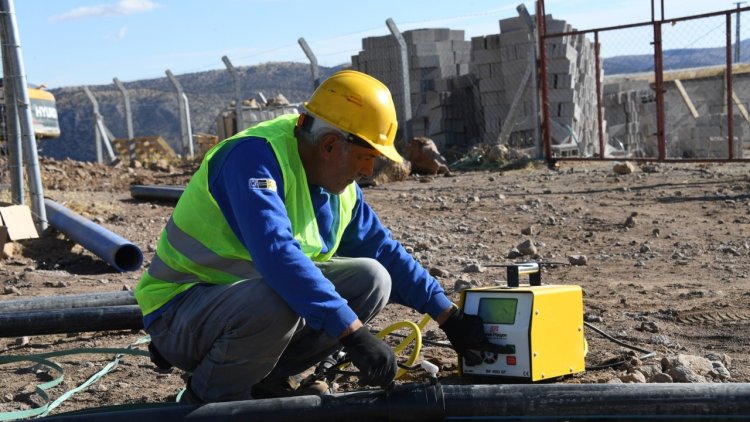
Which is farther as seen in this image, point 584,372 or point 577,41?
point 577,41

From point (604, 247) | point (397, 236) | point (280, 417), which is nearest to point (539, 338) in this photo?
point (280, 417)

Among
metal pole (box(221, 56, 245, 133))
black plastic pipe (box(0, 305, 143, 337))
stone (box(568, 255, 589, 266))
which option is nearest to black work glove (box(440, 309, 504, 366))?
black plastic pipe (box(0, 305, 143, 337))

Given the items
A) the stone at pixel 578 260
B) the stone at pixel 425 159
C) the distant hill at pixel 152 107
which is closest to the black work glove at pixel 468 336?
the stone at pixel 578 260

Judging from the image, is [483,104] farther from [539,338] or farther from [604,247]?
[539,338]

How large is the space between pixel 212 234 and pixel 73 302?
2225 millimetres

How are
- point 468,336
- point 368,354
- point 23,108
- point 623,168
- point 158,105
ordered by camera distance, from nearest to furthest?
point 368,354
point 468,336
point 23,108
point 623,168
point 158,105

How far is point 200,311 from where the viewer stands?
3299mm

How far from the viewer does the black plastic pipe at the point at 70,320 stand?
15.0 feet

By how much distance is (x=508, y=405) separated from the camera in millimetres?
3219

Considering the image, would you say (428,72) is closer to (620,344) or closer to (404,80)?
(404,80)

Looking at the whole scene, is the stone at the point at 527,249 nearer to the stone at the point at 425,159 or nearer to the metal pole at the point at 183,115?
the stone at the point at 425,159

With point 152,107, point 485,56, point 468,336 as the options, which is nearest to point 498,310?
point 468,336

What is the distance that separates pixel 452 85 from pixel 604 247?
1095 centimetres

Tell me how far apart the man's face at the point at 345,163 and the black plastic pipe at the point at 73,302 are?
2.17 meters
